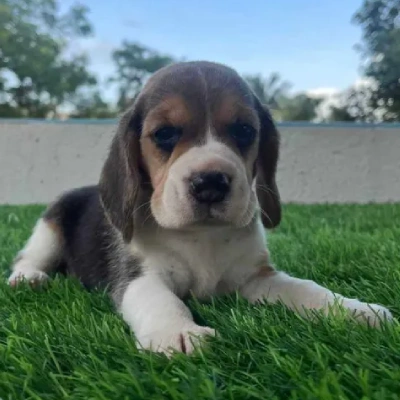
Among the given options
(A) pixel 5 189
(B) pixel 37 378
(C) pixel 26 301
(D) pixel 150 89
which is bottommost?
(A) pixel 5 189

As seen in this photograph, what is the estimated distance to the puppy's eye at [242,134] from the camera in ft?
8.43

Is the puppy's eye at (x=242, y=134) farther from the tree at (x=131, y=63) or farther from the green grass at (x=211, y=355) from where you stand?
the tree at (x=131, y=63)

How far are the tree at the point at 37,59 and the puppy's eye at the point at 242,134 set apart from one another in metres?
6.43

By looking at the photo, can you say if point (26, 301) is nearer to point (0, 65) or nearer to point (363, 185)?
point (0, 65)

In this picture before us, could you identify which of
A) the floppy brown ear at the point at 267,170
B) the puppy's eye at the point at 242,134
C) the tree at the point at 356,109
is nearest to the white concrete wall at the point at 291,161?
the tree at the point at 356,109

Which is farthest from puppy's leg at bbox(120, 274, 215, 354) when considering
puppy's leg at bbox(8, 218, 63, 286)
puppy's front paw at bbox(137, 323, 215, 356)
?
puppy's leg at bbox(8, 218, 63, 286)

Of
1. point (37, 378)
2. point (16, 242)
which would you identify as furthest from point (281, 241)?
point (37, 378)

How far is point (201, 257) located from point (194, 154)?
535 millimetres

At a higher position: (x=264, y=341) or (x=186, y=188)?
(x=186, y=188)

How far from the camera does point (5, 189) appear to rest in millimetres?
8914

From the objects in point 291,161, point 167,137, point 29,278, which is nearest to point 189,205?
point 167,137

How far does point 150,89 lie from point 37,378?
1.52 metres

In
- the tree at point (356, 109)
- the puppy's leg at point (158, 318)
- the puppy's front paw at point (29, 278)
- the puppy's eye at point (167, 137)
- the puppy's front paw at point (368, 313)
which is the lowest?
the puppy's front paw at point (29, 278)

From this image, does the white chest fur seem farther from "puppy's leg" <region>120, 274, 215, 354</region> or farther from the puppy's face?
the puppy's face
